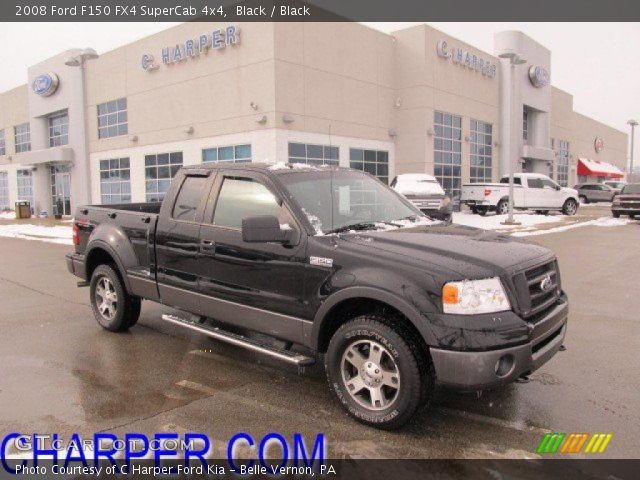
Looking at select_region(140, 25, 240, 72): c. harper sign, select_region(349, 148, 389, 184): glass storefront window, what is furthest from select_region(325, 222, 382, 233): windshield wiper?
select_region(349, 148, 389, 184): glass storefront window

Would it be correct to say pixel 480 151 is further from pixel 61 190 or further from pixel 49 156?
pixel 61 190

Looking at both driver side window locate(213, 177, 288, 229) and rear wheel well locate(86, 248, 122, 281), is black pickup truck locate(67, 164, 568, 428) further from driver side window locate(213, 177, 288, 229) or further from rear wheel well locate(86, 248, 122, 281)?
rear wheel well locate(86, 248, 122, 281)

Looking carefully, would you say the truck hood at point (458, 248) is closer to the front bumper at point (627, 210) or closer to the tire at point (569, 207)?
the front bumper at point (627, 210)

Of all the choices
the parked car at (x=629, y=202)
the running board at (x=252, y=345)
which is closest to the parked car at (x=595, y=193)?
the parked car at (x=629, y=202)

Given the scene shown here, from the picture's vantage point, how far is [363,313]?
13.3ft

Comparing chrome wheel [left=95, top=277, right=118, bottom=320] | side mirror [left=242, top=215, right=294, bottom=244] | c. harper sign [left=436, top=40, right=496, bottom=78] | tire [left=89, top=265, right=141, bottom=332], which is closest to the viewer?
side mirror [left=242, top=215, right=294, bottom=244]

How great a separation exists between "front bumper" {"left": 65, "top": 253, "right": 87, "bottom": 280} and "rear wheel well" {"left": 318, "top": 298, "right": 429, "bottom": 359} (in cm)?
388

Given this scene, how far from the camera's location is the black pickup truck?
11.6ft

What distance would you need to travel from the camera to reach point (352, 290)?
3846 millimetres

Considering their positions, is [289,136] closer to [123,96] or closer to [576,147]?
[123,96]

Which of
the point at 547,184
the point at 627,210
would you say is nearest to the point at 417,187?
the point at 547,184

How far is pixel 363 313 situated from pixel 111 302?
3.68m

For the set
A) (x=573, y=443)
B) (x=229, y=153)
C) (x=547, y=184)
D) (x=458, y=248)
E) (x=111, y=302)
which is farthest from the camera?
(x=547, y=184)

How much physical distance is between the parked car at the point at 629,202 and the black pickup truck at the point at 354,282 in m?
21.1
